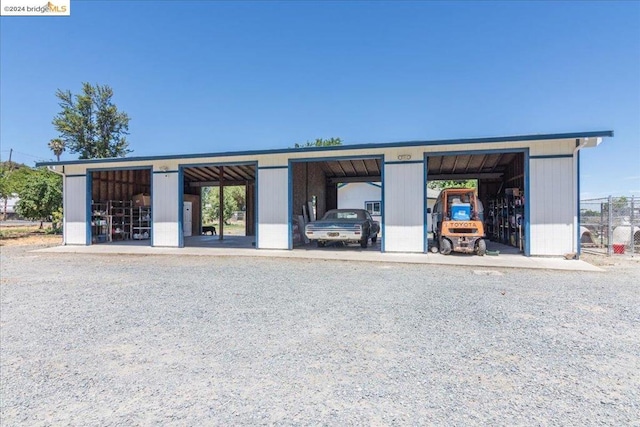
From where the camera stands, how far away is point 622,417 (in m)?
2.56

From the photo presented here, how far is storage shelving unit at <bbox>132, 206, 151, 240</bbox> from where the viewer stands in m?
18.3

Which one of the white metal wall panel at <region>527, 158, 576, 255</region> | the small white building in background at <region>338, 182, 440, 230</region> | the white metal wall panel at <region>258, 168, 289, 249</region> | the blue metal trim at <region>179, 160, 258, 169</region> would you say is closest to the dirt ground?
the blue metal trim at <region>179, 160, 258, 169</region>

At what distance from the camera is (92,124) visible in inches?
1474

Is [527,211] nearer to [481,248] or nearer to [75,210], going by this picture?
[481,248]

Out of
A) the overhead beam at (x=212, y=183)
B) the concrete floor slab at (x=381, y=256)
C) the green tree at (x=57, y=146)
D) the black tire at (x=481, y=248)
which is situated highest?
the green tree at (x=57, y=146)

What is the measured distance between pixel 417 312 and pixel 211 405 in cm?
321

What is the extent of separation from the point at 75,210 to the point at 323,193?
1168 cm

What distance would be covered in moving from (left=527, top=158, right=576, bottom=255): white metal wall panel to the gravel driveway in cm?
355

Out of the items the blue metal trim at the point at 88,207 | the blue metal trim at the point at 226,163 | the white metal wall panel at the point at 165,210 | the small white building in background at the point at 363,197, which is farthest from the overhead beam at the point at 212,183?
the small white building in background at the point at 363,197

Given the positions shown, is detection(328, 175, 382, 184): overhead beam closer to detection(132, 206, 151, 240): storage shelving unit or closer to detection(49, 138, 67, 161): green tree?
detection(132, 206, 151, 240): storage shelving unit

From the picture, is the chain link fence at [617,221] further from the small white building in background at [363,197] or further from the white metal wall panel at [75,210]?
the white metal wall panel at [75,210]

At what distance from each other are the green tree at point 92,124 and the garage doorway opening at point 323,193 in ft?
91.0

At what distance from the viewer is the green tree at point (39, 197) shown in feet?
→ 69.4

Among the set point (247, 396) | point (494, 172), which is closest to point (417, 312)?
point (247, 396)
